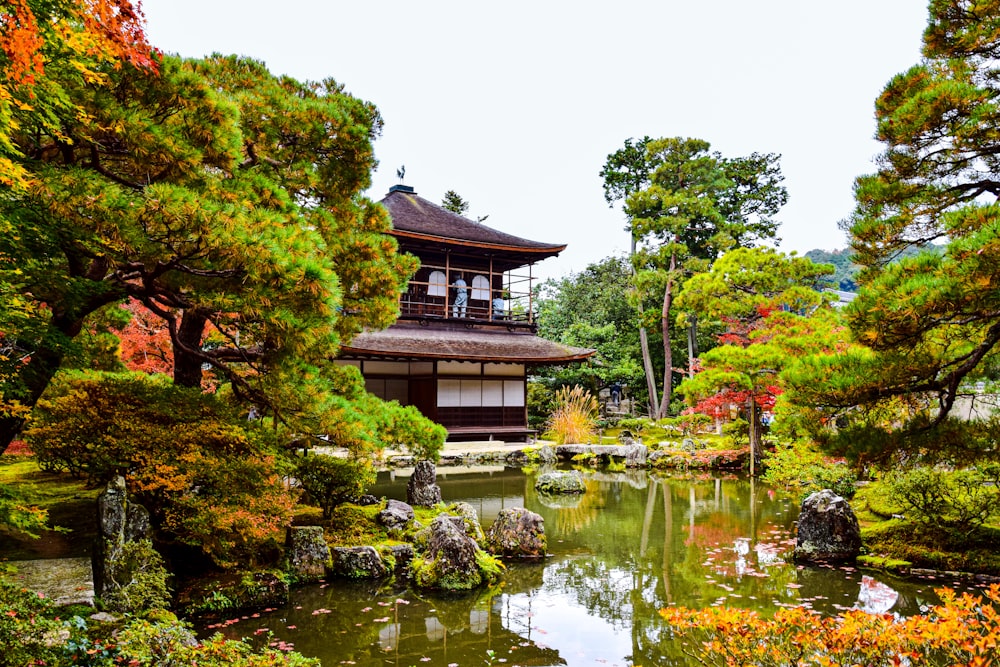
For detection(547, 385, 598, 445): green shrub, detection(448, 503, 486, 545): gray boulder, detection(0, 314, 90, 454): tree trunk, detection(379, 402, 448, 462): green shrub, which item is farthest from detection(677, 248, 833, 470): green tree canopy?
detection(0, 314, 90, 454): tree trunk

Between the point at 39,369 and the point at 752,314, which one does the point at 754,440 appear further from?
the point at 39,369

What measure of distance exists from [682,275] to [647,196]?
9.03ft

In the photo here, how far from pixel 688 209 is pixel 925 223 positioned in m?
15.5

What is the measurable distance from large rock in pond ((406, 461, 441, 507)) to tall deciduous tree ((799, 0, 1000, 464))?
509cm

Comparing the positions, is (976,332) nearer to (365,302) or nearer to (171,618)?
(365,302)

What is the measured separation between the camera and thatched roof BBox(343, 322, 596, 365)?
1417cm

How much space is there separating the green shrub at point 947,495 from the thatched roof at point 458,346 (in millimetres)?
10312

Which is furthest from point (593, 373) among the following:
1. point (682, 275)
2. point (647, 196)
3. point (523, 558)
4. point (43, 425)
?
point (43, 425)

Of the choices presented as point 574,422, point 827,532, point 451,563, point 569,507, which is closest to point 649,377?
point 574,422

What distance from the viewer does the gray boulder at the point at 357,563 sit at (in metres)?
5.46

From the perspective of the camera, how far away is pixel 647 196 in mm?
19156

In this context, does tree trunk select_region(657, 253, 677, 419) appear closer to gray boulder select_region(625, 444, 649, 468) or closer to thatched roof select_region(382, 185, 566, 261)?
thatched roof select_region(382, 185, 566, 261)

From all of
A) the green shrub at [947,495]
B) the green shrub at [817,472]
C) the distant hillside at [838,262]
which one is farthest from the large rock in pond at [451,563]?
the distant hillside at [838,262]

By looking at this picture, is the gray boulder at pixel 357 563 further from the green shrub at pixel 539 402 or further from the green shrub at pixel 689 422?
the green shrub at pixel 539 402
